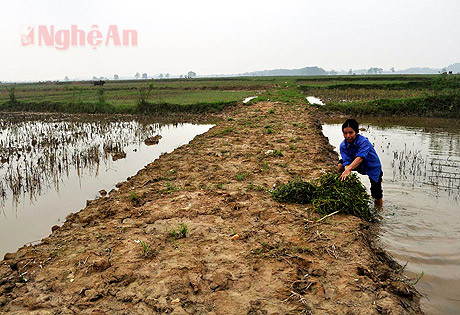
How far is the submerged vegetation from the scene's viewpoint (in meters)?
4.66

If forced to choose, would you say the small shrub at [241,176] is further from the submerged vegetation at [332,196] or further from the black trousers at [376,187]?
the black trousers at [376,187]

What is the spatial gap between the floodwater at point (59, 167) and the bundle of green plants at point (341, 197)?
4473 millimetres

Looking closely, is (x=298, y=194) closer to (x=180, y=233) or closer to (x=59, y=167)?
(x=180, y=233)

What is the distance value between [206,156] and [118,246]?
4.65 metres

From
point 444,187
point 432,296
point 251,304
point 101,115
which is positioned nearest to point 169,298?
point 251,304

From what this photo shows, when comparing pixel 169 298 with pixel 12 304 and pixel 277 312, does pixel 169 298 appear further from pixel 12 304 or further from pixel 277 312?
pixel 12 304

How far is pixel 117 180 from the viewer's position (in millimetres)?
7746

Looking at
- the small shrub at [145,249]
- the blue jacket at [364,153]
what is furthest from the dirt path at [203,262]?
the blue jacket at [364,153]

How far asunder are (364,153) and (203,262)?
313 centimetres

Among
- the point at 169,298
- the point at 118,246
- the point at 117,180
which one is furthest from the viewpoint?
the point at 117,180

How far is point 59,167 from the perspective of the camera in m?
8.39

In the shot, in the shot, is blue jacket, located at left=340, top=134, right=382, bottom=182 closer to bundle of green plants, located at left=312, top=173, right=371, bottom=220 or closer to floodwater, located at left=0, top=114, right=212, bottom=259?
bundle of green plants, located at left=312, top=173, right=371, bottom=220

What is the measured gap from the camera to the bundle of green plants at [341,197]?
4.65 meters

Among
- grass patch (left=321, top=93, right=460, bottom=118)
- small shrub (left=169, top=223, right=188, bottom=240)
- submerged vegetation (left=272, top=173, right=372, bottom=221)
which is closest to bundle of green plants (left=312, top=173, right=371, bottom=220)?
submerged vegetation (left=272, top=173, right=372, bottom=221)
